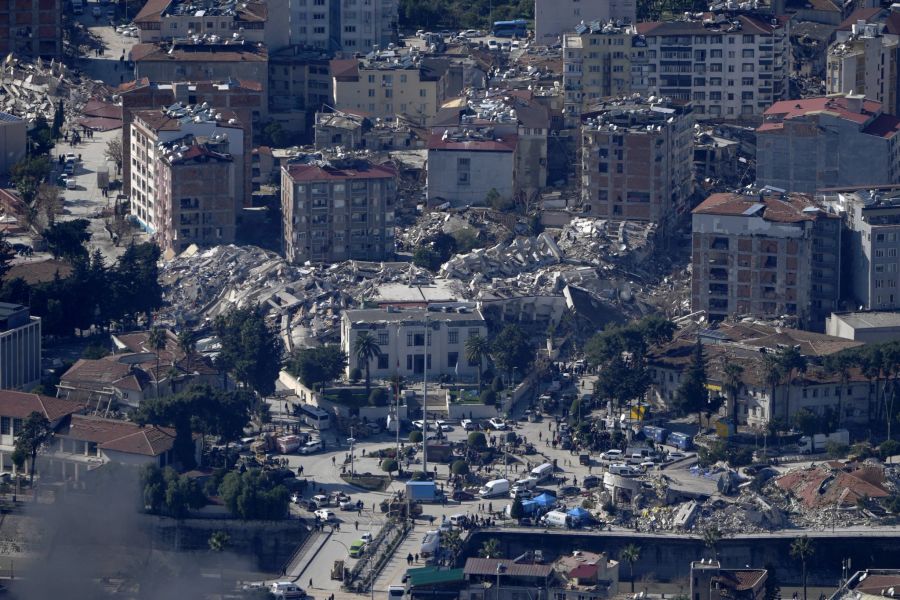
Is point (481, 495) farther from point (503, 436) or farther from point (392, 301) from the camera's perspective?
point (392, 301)

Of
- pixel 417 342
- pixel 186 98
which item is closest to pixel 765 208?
pixel 417 342

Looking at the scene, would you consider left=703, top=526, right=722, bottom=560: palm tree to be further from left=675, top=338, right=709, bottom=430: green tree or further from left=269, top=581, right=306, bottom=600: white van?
left=269, top=581, right=306, bottom=600: white van

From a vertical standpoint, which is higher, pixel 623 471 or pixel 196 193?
pixel 196 193

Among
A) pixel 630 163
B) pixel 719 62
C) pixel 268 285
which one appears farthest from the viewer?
pixel 719 62

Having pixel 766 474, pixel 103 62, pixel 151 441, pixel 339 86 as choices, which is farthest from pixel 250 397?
pixel 103 62

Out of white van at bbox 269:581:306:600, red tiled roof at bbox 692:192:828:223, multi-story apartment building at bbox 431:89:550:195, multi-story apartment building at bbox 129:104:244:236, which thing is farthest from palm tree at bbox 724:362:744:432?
multi-story apartment building at bbox 129:104:244:236

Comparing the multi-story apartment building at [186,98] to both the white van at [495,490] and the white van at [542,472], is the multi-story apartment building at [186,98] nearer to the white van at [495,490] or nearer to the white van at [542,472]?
the white van at [542,472]

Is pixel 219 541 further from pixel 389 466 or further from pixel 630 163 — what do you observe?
pixel 630 163
